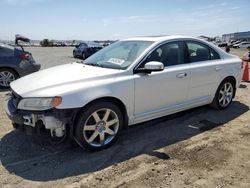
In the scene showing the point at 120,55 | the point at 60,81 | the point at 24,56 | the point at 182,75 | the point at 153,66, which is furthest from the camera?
the point at 24,56

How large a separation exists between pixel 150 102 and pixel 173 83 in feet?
1.88

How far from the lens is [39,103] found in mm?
3854

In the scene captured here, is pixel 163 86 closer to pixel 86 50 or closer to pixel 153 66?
pixel 153 66

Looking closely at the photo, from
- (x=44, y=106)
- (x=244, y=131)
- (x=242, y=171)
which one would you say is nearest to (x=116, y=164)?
(x=44, y=106)

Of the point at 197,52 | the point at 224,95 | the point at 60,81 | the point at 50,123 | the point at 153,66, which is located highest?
the point at 197,52

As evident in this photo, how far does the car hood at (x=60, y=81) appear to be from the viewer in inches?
155

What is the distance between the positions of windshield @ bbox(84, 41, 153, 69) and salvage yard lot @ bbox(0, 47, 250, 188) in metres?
1.20

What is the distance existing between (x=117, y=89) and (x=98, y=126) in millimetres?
598

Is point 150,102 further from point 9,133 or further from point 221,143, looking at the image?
point 9,133

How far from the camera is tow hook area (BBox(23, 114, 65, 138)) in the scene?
3797mm

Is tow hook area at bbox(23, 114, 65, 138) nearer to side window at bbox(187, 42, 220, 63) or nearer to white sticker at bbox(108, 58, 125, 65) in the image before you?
white sticker at bbox(108, 58, 125, 65)

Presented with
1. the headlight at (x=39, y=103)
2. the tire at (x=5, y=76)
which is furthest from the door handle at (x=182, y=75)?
the tire at (x=5, y=76)

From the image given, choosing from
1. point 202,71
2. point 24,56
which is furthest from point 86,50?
point 202,71

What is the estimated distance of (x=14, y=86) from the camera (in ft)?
14.7
